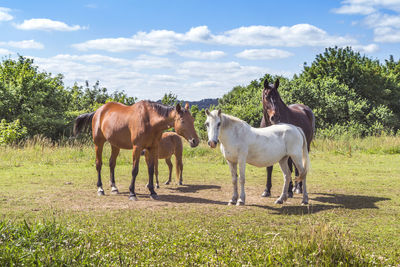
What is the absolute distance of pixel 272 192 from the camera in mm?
10578

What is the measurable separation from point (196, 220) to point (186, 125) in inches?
95.5

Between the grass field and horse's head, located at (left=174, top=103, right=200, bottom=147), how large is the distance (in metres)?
1.54

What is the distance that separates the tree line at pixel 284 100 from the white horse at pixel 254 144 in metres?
15.6

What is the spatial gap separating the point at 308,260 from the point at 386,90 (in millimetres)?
38798

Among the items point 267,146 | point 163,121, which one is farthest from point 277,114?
point 163,121

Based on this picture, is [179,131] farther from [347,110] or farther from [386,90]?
[386,90]

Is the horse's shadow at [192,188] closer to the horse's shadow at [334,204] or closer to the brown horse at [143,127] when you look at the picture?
the brown horse at [143,127]

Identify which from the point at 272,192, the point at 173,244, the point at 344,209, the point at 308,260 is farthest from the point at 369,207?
the point at 173,244

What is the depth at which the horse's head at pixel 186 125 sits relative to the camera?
862cm

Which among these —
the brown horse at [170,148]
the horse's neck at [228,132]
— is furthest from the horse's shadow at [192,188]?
the horse's neck at [228,132]

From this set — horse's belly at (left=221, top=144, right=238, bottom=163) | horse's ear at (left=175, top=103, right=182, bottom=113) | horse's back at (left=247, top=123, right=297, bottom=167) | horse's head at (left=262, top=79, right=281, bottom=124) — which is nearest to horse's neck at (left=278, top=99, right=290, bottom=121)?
horse's head at (left=262, top=79, right=281, bottom=124)

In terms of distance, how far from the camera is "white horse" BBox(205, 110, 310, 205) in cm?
825

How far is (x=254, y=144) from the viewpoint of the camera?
8.43 metres

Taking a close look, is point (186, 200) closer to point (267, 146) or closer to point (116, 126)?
point (267, 146)
